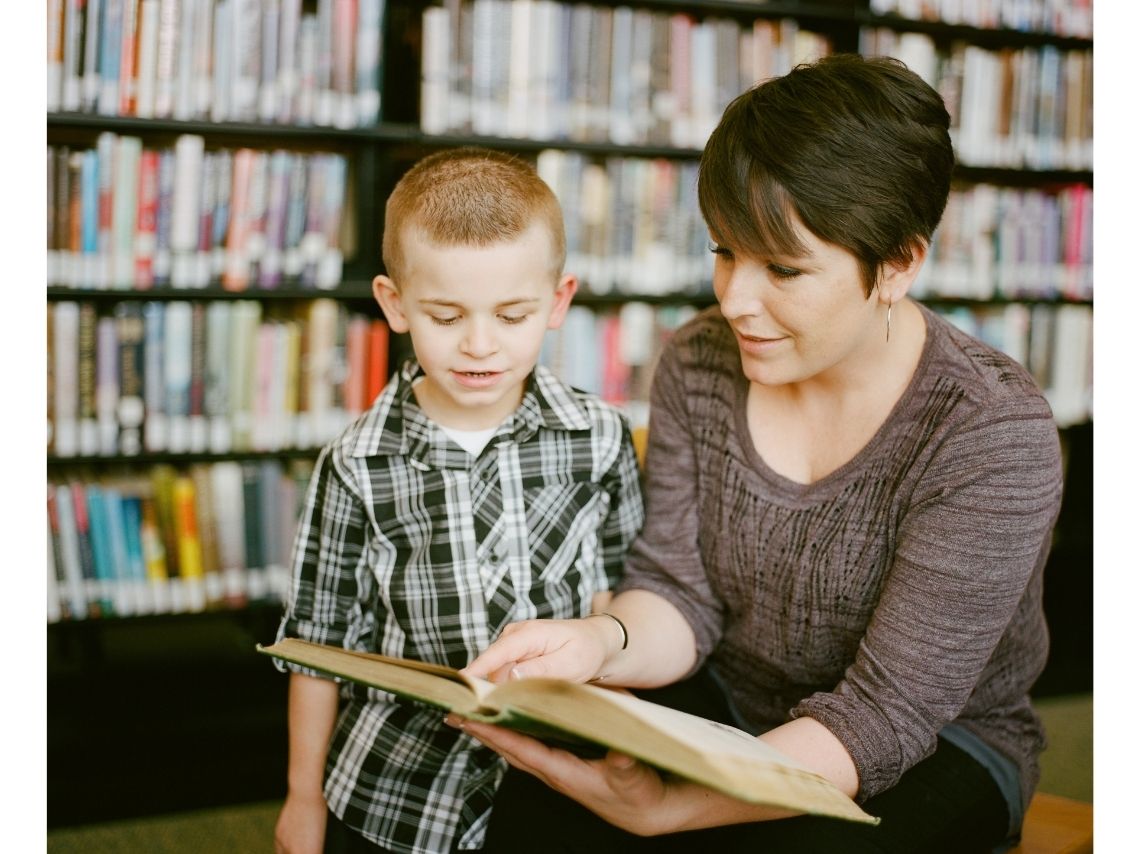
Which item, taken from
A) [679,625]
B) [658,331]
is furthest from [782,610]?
[658,331]

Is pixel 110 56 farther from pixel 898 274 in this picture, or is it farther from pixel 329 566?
pixel 898 274

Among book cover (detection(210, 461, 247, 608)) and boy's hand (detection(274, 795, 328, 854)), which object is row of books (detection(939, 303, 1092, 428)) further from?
boy's hand (detection(274, 795, 328, 854))

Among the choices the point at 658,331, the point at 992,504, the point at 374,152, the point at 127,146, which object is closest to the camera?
the point at 992,504

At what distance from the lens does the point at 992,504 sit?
102 centimetres

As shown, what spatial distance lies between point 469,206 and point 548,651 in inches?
18.5

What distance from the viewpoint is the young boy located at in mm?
1112

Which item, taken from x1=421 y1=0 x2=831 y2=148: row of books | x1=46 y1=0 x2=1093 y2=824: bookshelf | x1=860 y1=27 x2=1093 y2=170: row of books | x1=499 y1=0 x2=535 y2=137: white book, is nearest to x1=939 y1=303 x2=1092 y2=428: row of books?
x1=46 y1=0 x2=1093 y2=824: bookshelf

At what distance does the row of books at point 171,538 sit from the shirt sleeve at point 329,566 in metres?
1.04

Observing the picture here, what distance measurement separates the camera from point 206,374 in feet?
7.20

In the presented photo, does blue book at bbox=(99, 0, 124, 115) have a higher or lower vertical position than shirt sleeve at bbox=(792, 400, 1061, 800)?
higher

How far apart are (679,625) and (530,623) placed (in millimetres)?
273

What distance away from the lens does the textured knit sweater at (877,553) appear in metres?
1.02

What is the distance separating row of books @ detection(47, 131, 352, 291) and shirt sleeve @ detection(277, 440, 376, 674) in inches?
43.5
